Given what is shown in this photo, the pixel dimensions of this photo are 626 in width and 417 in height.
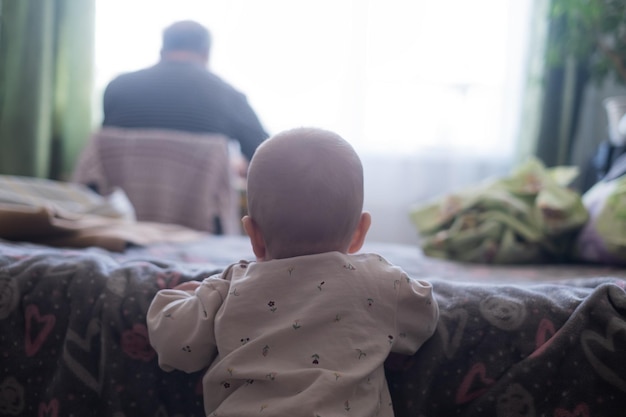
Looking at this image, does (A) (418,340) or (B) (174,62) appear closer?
(A) (418,340)

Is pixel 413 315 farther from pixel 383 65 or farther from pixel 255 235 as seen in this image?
pixel 383 65

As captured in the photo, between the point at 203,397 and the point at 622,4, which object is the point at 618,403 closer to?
the point at 203,397

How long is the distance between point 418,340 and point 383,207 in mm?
1940

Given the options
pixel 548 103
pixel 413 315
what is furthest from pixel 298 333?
pixel 548 103

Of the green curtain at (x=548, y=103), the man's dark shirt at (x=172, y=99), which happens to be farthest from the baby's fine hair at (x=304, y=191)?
the green curtain at (x=548, y=103)

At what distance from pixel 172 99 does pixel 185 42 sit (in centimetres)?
18

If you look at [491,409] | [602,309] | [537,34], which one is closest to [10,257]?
[491,409]

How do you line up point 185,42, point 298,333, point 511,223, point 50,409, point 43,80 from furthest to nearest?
point 43,80 → point 185,42 → point 511,223 → point 50,409 → point 298,333

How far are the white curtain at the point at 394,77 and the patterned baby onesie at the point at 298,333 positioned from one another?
178cm

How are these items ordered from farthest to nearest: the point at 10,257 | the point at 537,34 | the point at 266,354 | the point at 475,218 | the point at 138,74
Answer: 1. the point at 537,34
2. the point at 138,74
3. the point at 475,218
4. the point at 10,257
5. the point at 266,354

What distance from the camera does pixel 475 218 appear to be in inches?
62.2

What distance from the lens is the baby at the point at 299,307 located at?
648mm

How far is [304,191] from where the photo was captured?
0.66 m

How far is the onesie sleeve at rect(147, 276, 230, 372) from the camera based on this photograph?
683 millimetres
